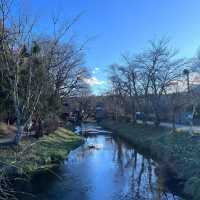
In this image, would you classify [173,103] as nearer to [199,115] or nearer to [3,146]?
[199,115]

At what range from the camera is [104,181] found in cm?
2052

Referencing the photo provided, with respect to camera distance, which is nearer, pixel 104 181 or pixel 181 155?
pixel 104 181

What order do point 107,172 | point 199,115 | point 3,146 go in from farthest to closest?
point 199,115, point 3,146, point 107,172

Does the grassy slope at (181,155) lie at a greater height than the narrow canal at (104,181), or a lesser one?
greater

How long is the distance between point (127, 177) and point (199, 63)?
2087 centimetres

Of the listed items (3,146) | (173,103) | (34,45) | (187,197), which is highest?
(34,45)

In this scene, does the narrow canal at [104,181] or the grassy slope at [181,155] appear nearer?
the narrow canal at [104,181]

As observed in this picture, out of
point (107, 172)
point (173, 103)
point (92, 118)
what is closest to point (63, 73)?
point (173, 103)

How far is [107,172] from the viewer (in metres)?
23.4

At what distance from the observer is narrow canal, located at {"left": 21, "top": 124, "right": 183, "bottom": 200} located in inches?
688

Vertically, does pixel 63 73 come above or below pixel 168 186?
above

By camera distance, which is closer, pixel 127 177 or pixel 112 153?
pixel 127 177

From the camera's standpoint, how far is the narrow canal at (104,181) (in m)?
17.5

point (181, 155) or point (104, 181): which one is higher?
point (181, 155)
